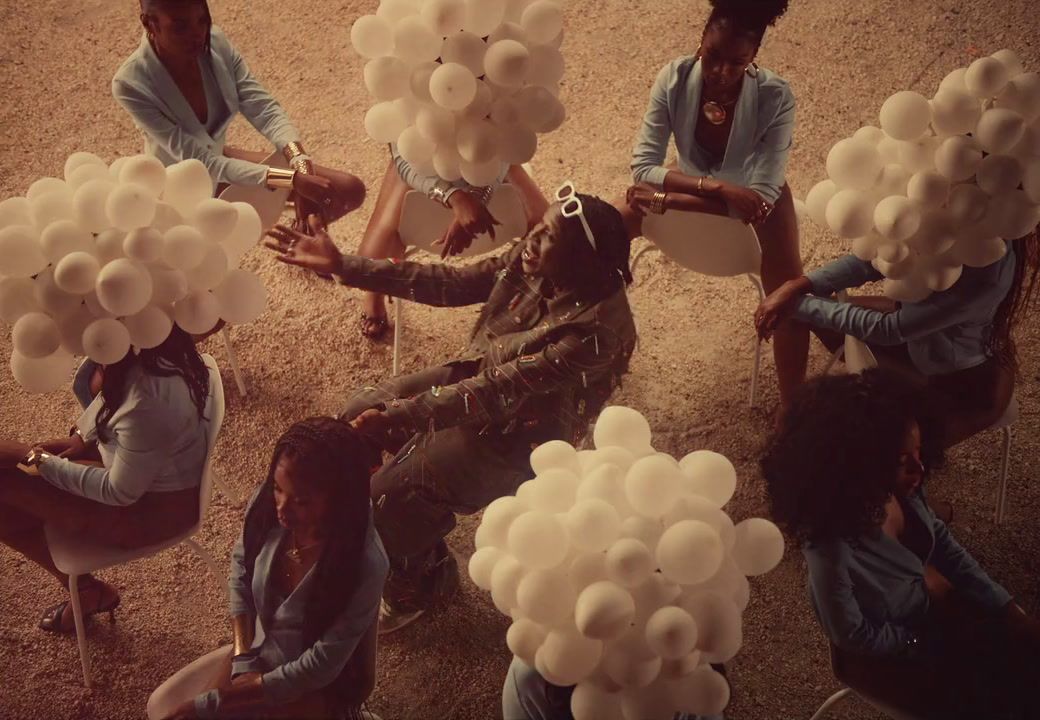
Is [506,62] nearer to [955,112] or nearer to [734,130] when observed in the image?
[734,130]

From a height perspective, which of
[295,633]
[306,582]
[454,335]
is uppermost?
[306,582]

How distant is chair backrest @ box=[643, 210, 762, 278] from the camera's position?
300 cm

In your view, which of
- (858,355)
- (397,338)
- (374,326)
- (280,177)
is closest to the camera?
(858,355)

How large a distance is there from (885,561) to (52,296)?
6.14 ft

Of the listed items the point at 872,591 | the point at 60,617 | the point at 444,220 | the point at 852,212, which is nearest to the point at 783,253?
the point at 852,212

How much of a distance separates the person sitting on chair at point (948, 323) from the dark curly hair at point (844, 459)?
0.40 metres

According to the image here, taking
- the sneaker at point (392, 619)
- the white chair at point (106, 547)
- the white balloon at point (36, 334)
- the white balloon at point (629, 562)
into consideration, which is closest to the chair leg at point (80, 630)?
the white chair at point (106, 547)

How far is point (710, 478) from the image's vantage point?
6.30 ft

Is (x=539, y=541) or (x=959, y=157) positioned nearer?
(x=539, y=541)

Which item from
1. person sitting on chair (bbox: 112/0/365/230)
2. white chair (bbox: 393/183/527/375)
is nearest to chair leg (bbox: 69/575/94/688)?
person sitting on chair (bbox: 112/0/365/230)

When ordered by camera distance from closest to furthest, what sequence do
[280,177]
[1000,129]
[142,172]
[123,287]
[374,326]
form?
[123,287], [142,172], [1000,129], [280,177], [374,326]

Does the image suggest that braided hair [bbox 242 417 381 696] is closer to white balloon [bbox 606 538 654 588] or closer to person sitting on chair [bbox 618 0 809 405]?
white balloon [bbox 606 538 654 588]

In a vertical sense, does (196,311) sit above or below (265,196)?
above

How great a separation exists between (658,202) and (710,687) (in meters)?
1.54
